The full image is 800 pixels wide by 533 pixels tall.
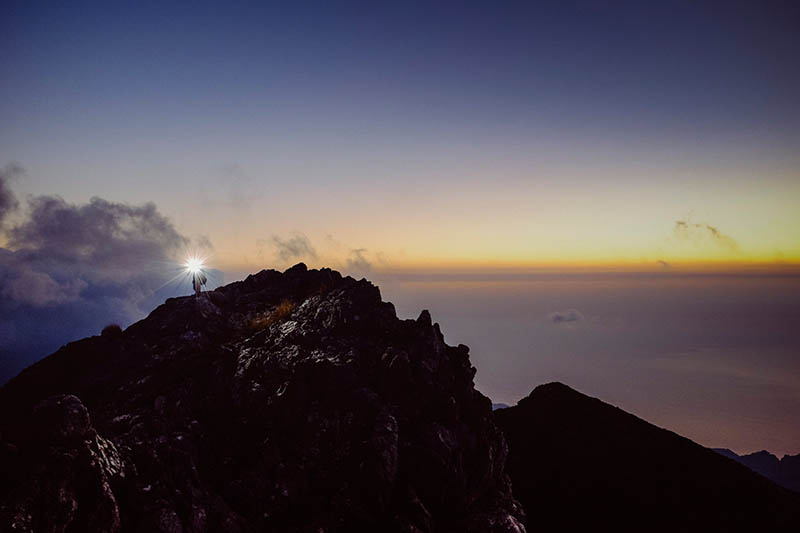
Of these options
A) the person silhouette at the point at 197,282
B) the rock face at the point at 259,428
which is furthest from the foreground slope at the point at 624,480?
the person silhouette at the point at 197,282

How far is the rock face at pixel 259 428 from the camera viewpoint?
13773mm

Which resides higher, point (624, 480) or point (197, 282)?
point (197, 282)

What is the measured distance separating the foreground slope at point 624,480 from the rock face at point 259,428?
31315 mm

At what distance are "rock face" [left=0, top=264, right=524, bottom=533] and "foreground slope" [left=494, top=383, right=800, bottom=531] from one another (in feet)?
103

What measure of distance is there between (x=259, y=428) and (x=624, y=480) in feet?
176

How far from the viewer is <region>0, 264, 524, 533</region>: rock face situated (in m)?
13.8

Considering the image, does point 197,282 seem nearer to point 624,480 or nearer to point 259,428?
point 259,428

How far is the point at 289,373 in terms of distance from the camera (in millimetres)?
20891

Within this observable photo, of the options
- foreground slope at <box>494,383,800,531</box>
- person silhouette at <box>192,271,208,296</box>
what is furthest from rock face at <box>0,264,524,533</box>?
foreground slope at <box>494,383,800,531</box>

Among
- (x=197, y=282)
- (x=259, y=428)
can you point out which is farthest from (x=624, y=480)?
(x=197, y=282)

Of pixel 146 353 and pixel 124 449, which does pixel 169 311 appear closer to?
pixel 146 353

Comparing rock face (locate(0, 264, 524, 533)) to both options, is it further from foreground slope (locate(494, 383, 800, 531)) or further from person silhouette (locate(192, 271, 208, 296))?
foreground slope (locate(494, 383, 800, 531))

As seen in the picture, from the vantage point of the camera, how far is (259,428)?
62.7 ft

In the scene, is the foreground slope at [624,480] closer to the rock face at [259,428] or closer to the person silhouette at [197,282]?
the rock face at [259,428]
